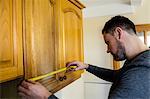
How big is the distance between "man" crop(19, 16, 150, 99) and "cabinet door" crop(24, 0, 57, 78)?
0.30 feet

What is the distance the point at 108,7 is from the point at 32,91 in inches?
101

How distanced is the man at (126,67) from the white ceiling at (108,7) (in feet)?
5.96

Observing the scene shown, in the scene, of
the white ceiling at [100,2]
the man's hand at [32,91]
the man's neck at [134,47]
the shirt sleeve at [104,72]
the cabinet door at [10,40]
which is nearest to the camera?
the cabinet door at [10,40]

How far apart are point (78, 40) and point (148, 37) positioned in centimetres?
185

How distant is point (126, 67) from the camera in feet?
3.69

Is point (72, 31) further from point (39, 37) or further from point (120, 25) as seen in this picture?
point (39, 37)

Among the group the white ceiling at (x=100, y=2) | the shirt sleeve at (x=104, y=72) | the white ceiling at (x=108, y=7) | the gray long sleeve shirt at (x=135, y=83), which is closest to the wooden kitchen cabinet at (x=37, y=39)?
the shirt sleeve at (x=104, y=72)

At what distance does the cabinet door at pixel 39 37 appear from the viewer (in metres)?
0.89

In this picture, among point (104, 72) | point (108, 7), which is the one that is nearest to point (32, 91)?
point (104, 72)

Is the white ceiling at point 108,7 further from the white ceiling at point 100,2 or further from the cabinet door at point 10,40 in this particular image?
the cabinet door at point 10,40

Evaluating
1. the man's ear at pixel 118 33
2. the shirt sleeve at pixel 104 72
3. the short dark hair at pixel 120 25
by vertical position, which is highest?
the short dark hair at pixel 120 25

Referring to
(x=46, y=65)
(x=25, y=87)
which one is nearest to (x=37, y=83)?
(x=25, y=87)

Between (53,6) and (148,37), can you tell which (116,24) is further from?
(148,37)

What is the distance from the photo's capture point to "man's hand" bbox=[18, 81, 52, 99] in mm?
886
